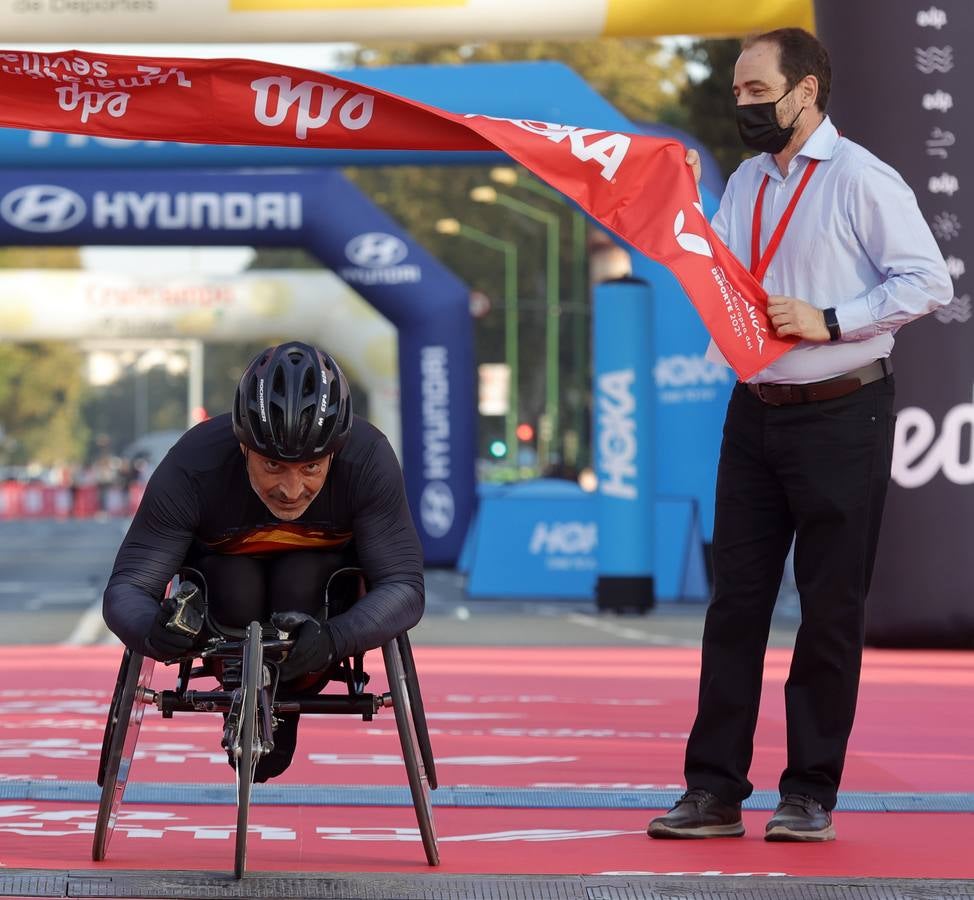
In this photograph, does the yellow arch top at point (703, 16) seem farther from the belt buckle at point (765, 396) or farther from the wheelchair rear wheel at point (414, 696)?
the wheelchair rear wheel at point (414, 696)

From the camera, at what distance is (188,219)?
21453mm

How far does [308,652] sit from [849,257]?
1.92 m

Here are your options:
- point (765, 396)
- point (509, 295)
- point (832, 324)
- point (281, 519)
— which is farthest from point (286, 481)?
point (509, 295)

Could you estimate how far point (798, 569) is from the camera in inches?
236

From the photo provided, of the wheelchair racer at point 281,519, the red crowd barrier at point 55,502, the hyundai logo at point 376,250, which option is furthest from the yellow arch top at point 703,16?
the red crowd barrier at point 55,502

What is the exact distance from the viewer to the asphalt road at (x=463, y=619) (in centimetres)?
1507

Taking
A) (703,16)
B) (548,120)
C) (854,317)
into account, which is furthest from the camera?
(548,120)

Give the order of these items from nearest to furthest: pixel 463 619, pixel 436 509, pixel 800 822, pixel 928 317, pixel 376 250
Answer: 1. pixel 800 822
2. pixel 928 317
3. pixel 463 619
4. pixel 376 250
5. pixel 436 509

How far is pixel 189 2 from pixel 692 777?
9.05 m

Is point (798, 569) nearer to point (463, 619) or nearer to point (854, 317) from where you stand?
point (854, 317)

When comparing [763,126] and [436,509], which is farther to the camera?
[436,509]

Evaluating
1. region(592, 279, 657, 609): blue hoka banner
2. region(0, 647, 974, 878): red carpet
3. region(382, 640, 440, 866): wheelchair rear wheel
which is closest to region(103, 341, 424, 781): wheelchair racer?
region(382, 640, 440, 866): wheelchair rear wheel

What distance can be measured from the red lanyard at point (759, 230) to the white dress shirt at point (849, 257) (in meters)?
0.02

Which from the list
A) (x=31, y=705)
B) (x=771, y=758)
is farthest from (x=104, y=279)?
(x=771, y=758)
